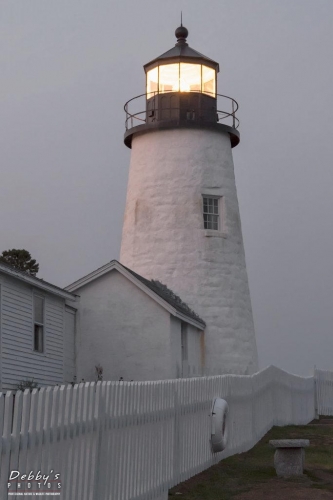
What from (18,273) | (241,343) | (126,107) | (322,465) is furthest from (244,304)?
(322,465)

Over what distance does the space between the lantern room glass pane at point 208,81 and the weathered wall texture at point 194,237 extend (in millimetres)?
1522

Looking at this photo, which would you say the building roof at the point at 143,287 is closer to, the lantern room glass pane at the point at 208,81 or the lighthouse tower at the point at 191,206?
the lighthouse tower at the point at 191,206

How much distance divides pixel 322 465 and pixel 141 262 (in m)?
13.9

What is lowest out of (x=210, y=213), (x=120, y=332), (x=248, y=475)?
(x=248, y=475)

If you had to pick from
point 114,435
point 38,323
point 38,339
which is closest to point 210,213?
point 38,323

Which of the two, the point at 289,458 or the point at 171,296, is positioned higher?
the point at 171,296

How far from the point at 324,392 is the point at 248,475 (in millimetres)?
18496

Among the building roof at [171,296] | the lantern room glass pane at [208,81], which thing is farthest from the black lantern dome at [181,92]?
the building roof at [171,296]

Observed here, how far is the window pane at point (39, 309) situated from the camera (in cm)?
2111

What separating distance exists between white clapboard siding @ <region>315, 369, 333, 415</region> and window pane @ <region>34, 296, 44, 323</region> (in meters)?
12.7

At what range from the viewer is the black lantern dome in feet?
92.5

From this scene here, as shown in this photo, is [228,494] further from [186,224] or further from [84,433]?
[186,224]

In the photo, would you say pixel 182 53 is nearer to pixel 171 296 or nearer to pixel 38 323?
pixel 171 296

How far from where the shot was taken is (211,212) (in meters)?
28.0
